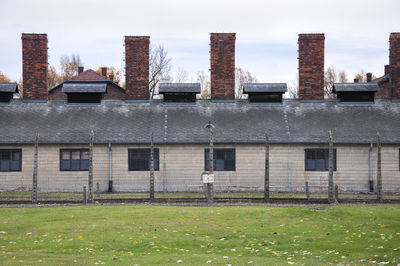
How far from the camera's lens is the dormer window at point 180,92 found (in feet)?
108

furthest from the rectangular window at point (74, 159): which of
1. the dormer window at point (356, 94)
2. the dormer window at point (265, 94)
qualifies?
the dormer window at point (356, 94)

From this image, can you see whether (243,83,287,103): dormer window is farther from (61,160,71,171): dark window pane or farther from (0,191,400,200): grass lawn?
(61,160,71,171): dark window pane

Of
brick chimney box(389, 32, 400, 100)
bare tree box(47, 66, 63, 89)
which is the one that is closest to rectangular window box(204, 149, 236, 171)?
brick chimney box(389, 32, 400, 100)

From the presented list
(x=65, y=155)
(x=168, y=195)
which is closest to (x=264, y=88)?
(x=168, y=195)

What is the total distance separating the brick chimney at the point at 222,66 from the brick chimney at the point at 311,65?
4.19 m

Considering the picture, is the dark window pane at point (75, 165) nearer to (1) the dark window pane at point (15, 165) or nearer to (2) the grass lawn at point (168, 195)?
(2) the grass lawn at point (168, 195)

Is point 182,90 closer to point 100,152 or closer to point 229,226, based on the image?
point 100,152

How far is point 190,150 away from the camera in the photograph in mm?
28938

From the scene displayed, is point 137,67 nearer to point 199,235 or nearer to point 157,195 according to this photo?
point 157,195

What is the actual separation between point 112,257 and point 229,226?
15.1 ft

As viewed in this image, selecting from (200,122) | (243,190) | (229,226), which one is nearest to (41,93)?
(200,122)

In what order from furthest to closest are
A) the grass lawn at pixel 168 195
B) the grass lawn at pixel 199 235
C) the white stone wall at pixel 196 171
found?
the white stone wall at pixel 196 171 → the grass lawn at pixel 168 195 → the grass lawn at pixel 199 235

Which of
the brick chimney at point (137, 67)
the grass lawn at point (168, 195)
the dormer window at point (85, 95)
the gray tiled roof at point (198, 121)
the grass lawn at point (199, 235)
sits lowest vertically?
the grass lawn at point (168, 195)

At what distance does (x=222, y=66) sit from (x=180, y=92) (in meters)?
3.18
